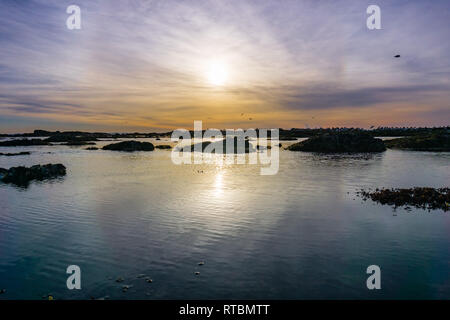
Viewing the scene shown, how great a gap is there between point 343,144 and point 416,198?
241ft

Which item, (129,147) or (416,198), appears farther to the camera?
(129,147)

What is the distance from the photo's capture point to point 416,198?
27688 mm

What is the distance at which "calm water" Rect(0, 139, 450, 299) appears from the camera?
12.8 meters

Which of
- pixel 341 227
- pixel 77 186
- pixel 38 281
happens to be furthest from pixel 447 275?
pixel 77 186

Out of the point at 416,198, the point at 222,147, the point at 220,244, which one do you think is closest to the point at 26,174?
the point at 220,244

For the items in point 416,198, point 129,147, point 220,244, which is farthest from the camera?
point 129,147

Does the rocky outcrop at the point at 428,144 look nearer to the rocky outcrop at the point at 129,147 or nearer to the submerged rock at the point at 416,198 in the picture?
the submerged rock at the point at 416,198

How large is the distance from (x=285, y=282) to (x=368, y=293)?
3.37 meters

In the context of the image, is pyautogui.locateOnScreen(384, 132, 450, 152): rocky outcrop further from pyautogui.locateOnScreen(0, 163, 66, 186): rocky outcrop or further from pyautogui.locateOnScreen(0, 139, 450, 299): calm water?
pyautogui.locateOnScreen(0, 163, 66, 186): rocky outcrop

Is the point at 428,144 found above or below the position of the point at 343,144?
below

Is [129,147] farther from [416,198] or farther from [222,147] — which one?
[416,198]

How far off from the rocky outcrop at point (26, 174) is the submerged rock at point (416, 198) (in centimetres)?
4281

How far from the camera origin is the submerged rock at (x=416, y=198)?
85.4 ft

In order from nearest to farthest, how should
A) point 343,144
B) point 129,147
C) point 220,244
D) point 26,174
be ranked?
point 220,244 < point 26,174 < point 343,144 < point 129,147
